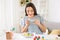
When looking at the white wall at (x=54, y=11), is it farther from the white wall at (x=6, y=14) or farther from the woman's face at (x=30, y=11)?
the woman's face at (x=30, y=11)

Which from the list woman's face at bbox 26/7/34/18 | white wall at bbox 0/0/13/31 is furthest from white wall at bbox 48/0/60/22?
woman's face at bbox 26/7/34/18

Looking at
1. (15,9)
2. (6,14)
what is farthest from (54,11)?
(6,14)

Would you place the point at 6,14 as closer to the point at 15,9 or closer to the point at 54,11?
the point at 15,9

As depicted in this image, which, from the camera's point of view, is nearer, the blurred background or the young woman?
the young woman

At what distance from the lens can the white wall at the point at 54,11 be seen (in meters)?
2.65

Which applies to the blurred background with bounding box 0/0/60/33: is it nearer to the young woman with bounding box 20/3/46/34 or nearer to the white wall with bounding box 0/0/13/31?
the white wall with bounding box 0/0/13/31

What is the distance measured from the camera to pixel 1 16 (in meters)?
2.64

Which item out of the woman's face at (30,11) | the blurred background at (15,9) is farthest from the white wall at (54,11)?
the woman's face at (30,11)

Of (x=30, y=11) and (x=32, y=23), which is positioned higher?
(x=30, y=11)

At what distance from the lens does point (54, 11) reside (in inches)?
105

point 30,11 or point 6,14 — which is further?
point 6,14

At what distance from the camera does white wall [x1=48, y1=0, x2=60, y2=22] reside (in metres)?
2.65

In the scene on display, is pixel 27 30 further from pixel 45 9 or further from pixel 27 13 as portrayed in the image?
pixel 45 9

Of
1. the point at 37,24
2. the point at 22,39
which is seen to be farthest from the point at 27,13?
the point at 22,39
